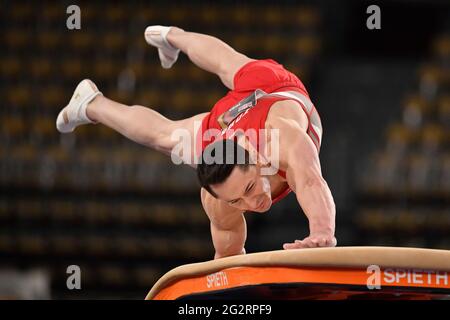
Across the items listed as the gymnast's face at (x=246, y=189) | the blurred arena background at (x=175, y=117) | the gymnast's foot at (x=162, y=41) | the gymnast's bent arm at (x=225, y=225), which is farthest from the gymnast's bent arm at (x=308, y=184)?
the blurred arena background at (x=175, y=117)

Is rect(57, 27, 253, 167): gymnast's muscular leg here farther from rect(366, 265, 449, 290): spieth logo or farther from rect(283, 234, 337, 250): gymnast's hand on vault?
rect(366, 265, 449, 290): spieth logo


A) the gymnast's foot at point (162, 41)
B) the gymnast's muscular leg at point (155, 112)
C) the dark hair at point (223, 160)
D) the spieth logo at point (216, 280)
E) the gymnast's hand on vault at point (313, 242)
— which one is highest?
the gymnast's foot at point (162, 41)

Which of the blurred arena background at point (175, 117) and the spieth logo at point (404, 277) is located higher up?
the blurred arena background at point (175, 117)

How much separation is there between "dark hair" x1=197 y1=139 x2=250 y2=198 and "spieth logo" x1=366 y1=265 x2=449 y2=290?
1.92ft

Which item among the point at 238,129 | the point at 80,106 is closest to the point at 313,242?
the point at 238,129

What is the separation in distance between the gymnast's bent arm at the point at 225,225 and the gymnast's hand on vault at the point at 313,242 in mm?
625

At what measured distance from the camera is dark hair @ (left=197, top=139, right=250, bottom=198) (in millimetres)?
2512

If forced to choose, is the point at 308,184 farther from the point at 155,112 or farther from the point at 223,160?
the point at 155,112

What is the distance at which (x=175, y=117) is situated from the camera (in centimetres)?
821

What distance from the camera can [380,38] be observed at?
32.3 feet

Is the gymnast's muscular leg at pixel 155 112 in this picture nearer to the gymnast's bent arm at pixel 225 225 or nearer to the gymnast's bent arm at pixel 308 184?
the gymnast's bent arm at pixel 225 225

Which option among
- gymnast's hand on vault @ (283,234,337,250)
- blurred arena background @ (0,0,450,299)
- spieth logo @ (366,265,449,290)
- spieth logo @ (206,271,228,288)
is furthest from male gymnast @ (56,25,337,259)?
blurred arena background @ (0,0,450,299)

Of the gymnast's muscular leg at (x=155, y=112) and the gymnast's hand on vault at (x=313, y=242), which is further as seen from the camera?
the gymnast's muscular leg at (x=155, y=112)

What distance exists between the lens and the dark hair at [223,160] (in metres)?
2.51
